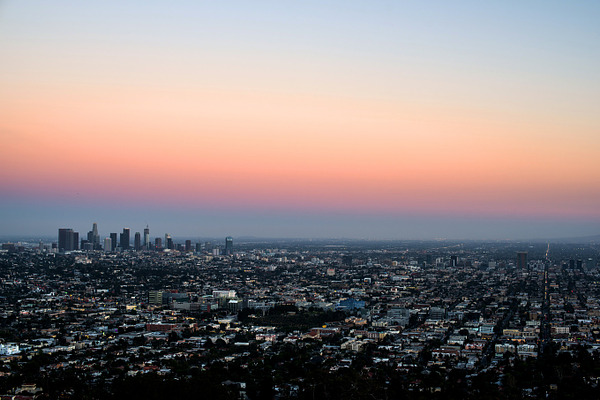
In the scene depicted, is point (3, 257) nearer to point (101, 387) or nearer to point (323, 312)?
point (323, 312)

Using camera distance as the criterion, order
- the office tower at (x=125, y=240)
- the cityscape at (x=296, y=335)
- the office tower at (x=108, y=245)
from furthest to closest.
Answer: the office tower at (x=125, y=240)
the office tower at (x=108, y=245)
the cityscape at (x=296, y=335)

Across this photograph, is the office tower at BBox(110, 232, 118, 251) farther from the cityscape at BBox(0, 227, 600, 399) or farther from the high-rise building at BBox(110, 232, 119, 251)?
the cityscape at BBox(0, 227, 600, 399)

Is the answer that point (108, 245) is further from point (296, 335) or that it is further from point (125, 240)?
point (296, 335)

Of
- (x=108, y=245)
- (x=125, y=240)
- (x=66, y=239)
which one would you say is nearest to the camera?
(x=66, y=239)

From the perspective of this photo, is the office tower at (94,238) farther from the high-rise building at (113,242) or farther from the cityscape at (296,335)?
the cityscape at (296,335)

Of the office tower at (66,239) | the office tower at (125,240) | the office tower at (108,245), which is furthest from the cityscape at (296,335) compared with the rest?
the office tower at (125,240)

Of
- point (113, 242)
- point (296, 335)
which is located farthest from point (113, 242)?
point (296, 335)

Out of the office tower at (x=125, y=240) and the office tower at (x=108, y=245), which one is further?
the office tower at (x=125, y=240)

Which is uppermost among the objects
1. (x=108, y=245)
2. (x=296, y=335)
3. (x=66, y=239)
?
(x=66, y=239)

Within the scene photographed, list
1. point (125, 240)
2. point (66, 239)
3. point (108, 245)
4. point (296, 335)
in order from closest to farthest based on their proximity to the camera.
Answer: point (296, 335), point (66, 239), point (108, 245), point (125, 240)

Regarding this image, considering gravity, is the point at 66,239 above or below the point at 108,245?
above

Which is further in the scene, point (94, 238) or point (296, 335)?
point (94, 238)
